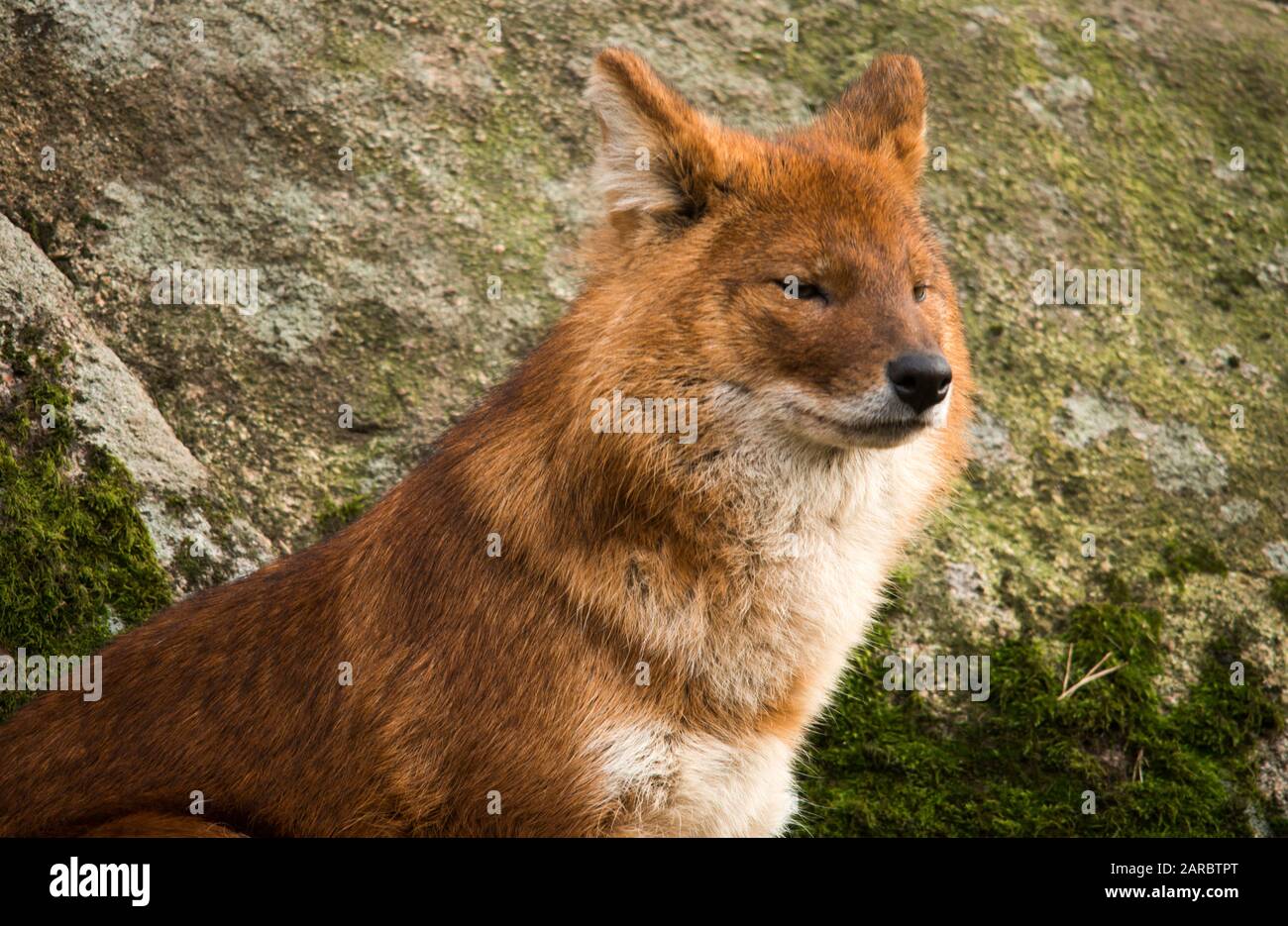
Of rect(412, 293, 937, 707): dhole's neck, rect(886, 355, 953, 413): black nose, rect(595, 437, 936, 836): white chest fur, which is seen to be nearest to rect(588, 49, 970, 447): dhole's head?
rect(886, 355, 953, 413): black nose

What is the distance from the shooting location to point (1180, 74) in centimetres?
939

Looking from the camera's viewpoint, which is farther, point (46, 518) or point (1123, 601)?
point (1123, 601)

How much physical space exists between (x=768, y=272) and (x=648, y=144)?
2.32 feet

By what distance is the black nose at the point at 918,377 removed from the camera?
4551 millimetres

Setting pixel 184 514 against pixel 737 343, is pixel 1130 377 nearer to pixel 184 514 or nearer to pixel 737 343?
pixel 737 343

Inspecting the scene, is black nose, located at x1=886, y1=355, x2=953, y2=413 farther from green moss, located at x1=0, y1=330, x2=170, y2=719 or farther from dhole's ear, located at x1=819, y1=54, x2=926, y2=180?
green moss, located at x1=0, y1=330, x2=170, y2=719

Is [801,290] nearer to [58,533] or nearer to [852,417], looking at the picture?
[852,417]

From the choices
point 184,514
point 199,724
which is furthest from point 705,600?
point 184,514

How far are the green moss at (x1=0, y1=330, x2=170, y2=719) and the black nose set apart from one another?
12.3 feet

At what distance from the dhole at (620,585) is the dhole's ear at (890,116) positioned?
393 millimetres

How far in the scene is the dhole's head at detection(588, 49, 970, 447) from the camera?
466 centimetres

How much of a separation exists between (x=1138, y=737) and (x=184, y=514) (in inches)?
197

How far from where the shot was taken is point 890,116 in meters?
5.62

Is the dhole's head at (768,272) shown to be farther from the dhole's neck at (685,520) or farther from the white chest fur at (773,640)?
the white chest fur at (773,640)
